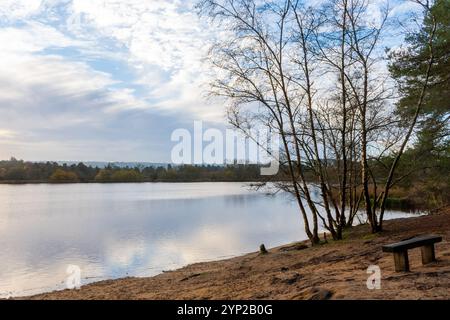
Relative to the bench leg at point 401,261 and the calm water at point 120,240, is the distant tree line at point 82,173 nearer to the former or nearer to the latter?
the calm water at point 120,240

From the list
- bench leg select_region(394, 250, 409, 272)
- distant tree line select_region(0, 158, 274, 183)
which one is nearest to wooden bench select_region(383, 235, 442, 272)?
bench leg select_region(394, 250, 409, 272)

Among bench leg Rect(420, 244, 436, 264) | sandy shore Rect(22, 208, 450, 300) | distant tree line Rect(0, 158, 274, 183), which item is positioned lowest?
sandy shore Rect(22, 208, 450, 300)

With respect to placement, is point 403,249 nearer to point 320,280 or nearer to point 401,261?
point 401,261

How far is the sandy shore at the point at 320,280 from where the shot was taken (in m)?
5.37

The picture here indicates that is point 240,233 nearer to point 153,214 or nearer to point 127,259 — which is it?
point 127,259

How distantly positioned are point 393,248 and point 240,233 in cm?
1676

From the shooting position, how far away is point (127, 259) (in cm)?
1642

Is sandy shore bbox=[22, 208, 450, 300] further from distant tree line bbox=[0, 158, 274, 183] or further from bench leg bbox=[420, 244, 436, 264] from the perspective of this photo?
distant tree line bbox=[0, 158, 274, 183]

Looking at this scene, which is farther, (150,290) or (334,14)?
(334,14)

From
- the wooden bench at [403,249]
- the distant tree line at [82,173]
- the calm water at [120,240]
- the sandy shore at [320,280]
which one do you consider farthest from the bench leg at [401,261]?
the distant tree line at [82,173]

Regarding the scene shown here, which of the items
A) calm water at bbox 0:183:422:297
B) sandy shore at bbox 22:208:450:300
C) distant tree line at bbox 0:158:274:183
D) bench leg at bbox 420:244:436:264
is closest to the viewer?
sandy shore at bbox 22:208:450:300

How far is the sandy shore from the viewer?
5.37 metres

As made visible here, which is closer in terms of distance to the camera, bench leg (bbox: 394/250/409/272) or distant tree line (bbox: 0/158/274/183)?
bench leg (bbox: 394/250/409/272)
